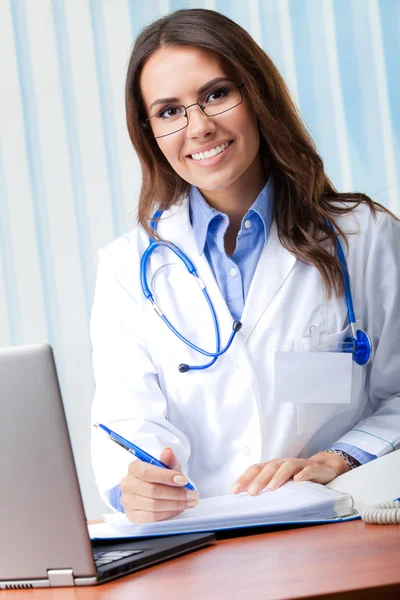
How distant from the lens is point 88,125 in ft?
9.75

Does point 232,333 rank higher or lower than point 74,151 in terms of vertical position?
lower

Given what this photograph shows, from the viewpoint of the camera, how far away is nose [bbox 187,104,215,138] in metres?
1.71

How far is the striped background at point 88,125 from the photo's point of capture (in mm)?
2957

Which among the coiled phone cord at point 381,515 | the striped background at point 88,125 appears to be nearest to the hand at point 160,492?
the coiled phone cord at point 381,515

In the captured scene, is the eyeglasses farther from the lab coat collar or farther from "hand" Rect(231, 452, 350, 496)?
"hand" Rect(231, 452, 350, 496)

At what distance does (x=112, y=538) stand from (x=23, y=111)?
217cm

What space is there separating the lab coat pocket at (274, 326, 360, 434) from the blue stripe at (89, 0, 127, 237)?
1.47 meters

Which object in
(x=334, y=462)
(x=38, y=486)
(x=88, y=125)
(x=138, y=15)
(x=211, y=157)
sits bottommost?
(x=334, y=462)

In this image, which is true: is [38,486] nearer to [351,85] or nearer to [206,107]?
[206,107]

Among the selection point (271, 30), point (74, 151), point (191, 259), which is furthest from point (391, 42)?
point (191, 259)

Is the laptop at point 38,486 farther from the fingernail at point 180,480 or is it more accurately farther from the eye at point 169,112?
the eye at point 169,112

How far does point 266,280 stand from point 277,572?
928 mm

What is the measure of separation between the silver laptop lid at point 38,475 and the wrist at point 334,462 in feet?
2.20

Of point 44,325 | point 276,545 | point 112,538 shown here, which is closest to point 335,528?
point 276,545
